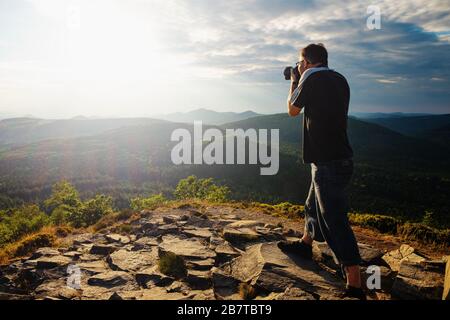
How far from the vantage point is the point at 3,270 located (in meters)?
6.43

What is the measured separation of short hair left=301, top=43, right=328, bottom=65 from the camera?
4848 mm

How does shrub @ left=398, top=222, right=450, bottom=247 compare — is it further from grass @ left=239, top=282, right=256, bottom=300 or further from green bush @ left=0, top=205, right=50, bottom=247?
green bush @ left=0, top=205, right=50, bottom=247

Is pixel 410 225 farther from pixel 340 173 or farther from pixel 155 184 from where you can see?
pixel 155 184

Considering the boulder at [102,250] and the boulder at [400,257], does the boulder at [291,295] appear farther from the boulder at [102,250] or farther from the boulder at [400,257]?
the boulder at [102,250]

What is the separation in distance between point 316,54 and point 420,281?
383 centimetres

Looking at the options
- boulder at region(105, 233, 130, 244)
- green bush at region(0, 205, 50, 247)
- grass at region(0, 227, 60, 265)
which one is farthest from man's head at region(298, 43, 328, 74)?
green bush at region(0, 205, 50, 247)

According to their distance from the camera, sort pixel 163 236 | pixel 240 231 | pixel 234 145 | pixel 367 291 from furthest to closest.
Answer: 1. pixel 234 145
2. pixel 163 236
3. pixel 240 231
4. pixel 367 291

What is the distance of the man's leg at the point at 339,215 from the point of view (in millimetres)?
4523

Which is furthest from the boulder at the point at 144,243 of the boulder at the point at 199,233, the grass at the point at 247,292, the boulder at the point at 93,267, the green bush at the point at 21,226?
the green bush at the point at 21,226

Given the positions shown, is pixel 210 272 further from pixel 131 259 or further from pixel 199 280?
pixel 131 259

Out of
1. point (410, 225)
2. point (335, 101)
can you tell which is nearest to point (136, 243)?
point (335, 101)

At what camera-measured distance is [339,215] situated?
15.1ft

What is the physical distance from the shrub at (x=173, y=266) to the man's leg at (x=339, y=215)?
9.41 feet
